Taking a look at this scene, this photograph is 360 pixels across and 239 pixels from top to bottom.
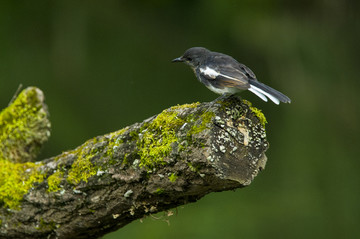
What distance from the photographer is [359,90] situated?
21.1 ft

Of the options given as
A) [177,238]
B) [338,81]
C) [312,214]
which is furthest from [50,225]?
[338,81]

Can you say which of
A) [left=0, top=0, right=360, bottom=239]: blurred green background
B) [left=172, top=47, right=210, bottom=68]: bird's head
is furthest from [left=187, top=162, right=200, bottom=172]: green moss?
[left=0, top=0, right=360, bottom=239]: blurred green background

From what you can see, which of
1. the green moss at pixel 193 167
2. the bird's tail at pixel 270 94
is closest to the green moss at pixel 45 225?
the green moss at pixel 193 167

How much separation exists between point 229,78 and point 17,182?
3.64 feet

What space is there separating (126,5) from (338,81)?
2.52 m

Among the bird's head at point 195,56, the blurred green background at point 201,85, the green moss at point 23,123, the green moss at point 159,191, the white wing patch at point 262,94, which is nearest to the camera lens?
the green moss at point 159,191

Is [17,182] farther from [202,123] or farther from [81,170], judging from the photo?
[202,123]

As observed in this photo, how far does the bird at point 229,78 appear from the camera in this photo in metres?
2.34

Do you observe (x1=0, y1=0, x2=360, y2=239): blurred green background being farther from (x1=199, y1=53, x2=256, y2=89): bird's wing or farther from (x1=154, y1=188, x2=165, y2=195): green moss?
(x1=154, y1=188, x2=165, y2=195): green moss

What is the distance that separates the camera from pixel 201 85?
643 centimetres

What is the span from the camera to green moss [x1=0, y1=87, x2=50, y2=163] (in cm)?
322

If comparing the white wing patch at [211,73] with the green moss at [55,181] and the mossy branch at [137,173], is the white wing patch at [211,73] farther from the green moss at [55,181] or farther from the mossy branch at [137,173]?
the green moss at [55,181]

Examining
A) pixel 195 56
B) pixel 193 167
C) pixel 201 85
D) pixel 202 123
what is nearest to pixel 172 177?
pixel 193 167

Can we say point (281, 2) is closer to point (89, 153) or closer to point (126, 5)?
point (126, 5)
